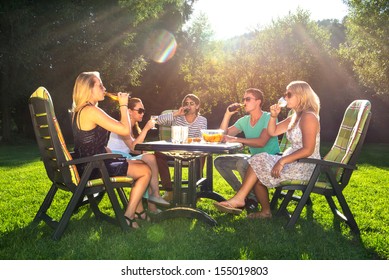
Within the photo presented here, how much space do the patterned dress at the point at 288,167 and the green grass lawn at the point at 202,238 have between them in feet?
1.64

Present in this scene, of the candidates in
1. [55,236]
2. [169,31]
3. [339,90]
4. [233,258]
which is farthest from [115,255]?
[169,31]

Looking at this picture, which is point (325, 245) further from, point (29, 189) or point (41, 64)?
point (41, 64)

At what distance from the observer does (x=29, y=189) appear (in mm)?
7289

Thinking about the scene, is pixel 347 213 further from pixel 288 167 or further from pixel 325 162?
pixel 288 167

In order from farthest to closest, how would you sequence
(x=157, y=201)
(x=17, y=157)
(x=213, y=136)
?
(x=17, y=157), (x=157, y=201), (x=213, y=136)

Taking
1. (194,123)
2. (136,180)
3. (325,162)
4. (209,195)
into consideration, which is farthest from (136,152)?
(325,162)

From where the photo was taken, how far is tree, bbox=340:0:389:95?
1811 centimetres

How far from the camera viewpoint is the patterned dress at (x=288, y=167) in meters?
4.72

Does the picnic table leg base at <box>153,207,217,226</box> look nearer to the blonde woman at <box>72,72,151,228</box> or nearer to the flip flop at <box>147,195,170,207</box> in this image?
the flip flop at <box>147,195,170,207</box>

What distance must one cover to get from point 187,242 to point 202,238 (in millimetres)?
222

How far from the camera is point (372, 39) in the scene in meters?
18.7

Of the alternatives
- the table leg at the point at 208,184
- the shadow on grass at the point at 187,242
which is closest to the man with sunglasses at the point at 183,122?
the table leg at the point at 208,184

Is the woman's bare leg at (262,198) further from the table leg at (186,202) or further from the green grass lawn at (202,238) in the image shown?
the table leg at (186,202)

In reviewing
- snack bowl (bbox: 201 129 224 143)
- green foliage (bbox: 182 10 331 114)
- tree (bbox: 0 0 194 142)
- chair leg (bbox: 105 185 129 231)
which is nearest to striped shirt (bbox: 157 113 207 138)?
snack bowl (bbox: 201 129 224 143)
